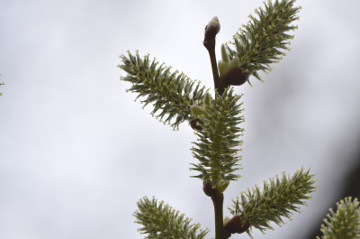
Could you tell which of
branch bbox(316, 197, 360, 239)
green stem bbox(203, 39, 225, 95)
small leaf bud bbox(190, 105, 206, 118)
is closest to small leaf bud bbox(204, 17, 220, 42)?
green stem bbox(203, 39, 225, 95)

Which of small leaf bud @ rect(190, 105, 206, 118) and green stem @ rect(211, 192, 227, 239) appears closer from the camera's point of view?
green stem @ rect(211, 192, 227, 239)

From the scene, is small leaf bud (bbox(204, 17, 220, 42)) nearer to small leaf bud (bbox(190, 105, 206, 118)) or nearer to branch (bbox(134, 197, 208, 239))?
small leaf bud (bbox(190, 105, 206, 118))

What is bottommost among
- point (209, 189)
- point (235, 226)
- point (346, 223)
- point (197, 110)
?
point (346, 223)

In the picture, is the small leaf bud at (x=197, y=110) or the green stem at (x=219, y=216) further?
the small leaf bud at (x=197, y=110)

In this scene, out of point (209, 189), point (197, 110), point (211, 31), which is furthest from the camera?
point (211, 31)

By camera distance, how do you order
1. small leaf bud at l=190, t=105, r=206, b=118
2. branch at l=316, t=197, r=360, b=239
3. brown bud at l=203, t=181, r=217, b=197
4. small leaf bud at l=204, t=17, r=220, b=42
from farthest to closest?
small leaf bud at l=204, t=17, r=220, b=42 < small leaf bud at l=190, t=105, r=206, b=118 < brown bud at l=203, t=181, r=217, b=197 < branch at l=316, t=197, r=360, b=239

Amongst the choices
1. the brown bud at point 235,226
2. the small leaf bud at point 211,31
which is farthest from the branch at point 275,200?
the small leaf bud at point 211,31

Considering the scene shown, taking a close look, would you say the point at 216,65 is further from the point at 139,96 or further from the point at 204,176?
the point at 204,176

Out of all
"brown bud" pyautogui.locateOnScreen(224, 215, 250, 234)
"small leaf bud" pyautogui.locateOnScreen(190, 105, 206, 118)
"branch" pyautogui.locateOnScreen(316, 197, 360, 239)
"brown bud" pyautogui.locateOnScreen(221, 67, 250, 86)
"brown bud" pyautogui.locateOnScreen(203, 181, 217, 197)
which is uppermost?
"brown bud" pyautogui.locateOnScreen(221, 67, 250, 86)

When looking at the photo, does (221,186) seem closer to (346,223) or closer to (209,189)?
(209,189)

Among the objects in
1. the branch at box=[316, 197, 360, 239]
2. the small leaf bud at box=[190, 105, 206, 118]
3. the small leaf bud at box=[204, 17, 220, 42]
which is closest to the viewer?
the branch at box=[316, 197, 360, 239]

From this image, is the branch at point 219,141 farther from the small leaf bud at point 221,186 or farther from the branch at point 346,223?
the branch at point 346,223

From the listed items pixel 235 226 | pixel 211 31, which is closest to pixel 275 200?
pixel 235 226
